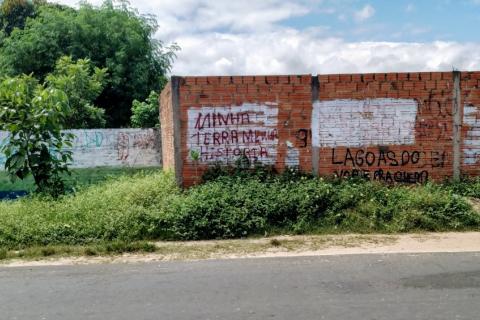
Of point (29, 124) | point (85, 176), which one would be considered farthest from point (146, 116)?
point (29, 124)

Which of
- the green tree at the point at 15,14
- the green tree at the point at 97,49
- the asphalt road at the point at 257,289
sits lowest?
the asphalt road at the point at 257,289

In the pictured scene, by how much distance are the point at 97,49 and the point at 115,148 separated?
7.28 metres

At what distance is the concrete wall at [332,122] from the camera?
9297 mm

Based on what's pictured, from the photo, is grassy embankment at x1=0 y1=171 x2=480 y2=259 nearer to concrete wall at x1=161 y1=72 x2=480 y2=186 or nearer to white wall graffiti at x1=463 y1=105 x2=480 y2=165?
concrete wall at x1=161 y1=72 x2=480 y2=186

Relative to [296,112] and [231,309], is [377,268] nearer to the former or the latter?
[231,309]

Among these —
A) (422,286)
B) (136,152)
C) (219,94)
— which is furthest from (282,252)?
(136,152)

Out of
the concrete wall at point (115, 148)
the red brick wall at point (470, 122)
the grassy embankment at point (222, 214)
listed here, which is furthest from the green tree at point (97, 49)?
the red brick wall at point (470, 122)

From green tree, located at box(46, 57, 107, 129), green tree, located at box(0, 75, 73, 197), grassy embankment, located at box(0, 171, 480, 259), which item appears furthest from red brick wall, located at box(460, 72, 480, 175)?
green tree, located at box(46, 57, 107, 129)

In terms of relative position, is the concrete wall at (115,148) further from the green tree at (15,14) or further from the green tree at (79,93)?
the green tree at (15,14)

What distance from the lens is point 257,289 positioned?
16.7ft

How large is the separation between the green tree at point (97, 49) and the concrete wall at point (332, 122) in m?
9.15

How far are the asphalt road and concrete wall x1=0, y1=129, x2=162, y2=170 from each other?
20.2ft

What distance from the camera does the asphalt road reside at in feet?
14.7

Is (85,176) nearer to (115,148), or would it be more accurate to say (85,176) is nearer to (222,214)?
(115,148)
